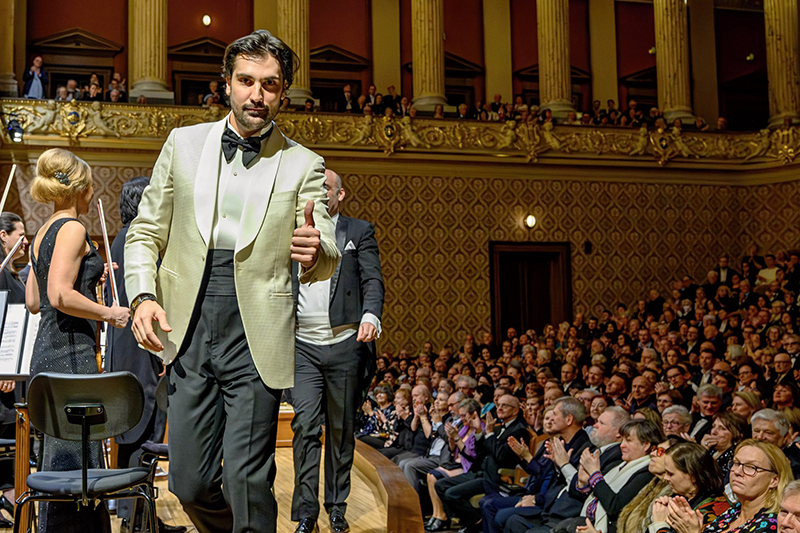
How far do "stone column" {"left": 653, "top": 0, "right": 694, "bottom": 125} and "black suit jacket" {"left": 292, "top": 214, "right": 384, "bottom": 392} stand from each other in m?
12.8

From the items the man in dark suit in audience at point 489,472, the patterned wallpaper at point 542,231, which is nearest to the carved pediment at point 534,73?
the patterned wallpaper at point 542,231

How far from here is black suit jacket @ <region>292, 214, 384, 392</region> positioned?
4.03 meters

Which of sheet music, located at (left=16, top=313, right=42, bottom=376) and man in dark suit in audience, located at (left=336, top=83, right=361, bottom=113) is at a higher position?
man in dark suit in audience, located at (left=336, top=83, right=361, bottom=113)

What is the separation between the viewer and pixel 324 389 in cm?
398

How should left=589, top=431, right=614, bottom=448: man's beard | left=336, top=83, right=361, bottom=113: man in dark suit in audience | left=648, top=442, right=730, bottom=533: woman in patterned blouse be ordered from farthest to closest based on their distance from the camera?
left=336, top=83, right=361, bottom=113: man in dark suit in audience < left=589, top=431, right=614, bottom=448: man's beard < left=648, top=442, right=730, bottom=533: woman in patterned blouse

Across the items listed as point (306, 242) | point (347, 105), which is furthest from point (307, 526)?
point (347, 105)

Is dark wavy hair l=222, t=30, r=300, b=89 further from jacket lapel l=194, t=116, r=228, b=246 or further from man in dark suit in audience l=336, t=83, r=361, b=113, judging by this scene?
man in dark suit in audience l=336, t=83, r=361, b=113

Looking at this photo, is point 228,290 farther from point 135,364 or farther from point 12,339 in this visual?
point 135,364

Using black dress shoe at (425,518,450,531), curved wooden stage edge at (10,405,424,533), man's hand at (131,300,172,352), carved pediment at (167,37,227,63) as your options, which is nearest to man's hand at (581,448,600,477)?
curved wooden stage edge at (10,405,424,533)

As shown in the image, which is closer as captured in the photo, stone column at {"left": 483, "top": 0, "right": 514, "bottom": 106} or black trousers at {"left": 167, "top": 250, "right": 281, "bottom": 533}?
black trousers at {"left": 167, "top": 250, "right": 281, "bottom": 533}

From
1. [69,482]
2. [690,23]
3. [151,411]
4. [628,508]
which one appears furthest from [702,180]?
[69,482]

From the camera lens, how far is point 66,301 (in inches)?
112

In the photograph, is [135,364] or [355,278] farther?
[355,278]

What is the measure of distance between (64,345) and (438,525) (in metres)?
3.48
